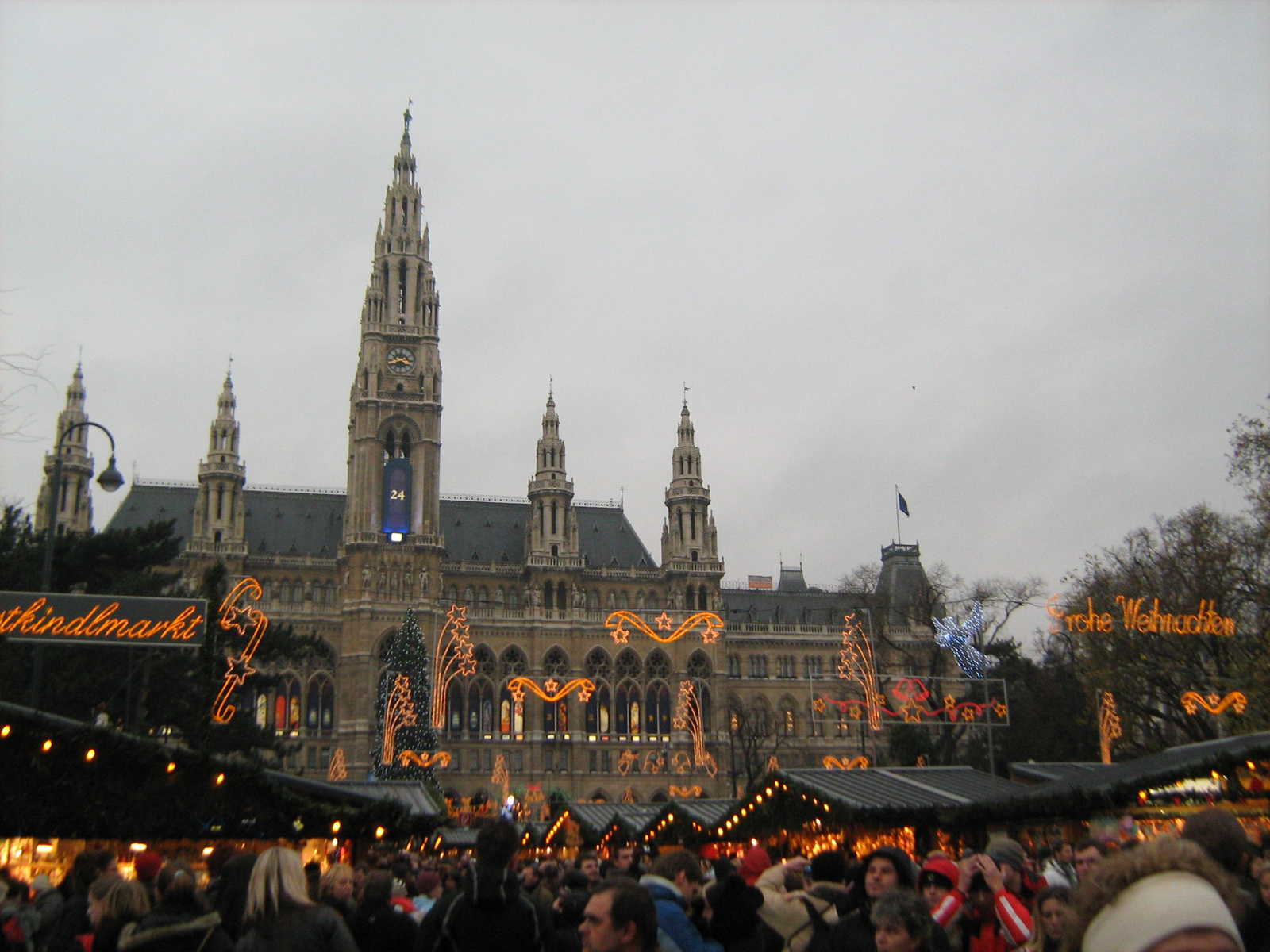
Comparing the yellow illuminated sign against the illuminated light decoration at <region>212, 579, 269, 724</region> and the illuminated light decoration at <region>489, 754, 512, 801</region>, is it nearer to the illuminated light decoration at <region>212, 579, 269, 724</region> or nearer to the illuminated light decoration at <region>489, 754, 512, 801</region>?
the illuminated light decoration at <region>212, 579, 269, 724</region>

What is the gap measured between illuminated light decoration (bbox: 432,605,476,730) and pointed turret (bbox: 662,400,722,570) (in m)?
14.6

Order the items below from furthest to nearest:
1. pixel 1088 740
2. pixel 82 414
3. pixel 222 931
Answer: pixel 82 414 < pixel 1088 740 < pixel 222 931

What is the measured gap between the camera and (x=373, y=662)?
2544 inches

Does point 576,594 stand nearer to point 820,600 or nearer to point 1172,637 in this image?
point 820,600

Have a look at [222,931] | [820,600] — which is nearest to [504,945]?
[222,931]

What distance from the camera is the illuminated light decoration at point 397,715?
2261 inches

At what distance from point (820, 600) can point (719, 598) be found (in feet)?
41.6

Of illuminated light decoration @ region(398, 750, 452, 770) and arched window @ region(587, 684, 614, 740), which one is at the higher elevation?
arched window @ region(587, 684, 614, 740)

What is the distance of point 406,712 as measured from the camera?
57.7 m

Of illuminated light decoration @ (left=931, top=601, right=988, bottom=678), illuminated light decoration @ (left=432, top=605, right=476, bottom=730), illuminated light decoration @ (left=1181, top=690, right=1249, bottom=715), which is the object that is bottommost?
illuminated light decoration @ (left=1181, top=690, right=1249, bottom=715)

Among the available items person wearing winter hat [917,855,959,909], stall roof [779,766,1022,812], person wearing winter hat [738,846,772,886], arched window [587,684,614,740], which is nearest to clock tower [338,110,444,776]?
arched window [587,684,614,740]

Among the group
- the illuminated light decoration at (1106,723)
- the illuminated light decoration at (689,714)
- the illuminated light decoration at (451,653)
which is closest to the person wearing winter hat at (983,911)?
the illuminated light decoration at (1106,723)

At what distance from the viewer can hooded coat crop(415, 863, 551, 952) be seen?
6.07m

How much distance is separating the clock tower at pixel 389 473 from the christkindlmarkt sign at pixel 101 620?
42.6 metres
